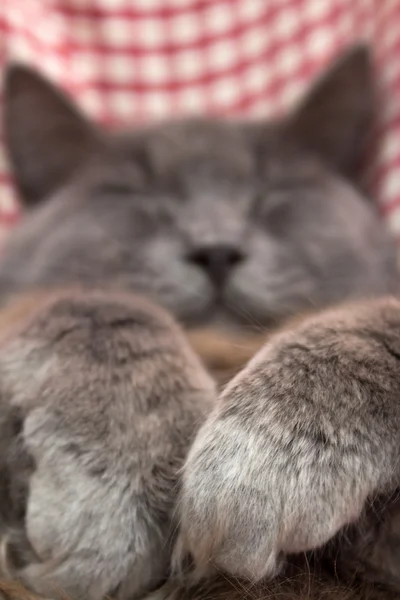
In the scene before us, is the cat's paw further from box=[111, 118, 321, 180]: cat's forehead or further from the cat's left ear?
the cat's left ear

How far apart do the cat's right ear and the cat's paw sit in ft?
2.65

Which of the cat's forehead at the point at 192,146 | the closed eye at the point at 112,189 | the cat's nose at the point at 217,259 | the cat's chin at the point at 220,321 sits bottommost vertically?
the cat's chin at the point at 220,321

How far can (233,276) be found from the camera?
898 millimetres

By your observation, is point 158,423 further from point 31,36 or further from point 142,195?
point 31,36

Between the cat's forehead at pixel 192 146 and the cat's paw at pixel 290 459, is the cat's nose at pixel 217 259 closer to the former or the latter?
the cat's forehead at pixel 192 146

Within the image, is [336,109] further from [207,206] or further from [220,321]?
[220,321]

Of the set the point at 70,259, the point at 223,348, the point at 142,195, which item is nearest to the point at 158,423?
the point at 223,348

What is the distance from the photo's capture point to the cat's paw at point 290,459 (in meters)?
0.47

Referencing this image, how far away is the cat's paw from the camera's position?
47 cm

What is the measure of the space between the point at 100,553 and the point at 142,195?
2.32ft

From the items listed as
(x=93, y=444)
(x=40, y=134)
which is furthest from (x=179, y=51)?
(x=93, y=444)

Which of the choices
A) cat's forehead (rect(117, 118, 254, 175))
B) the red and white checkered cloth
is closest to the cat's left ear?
cat's forehead (rect(117, 118, 254, 175))

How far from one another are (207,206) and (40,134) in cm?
43

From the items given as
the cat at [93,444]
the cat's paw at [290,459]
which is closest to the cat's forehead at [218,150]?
the cat at [93,444]
